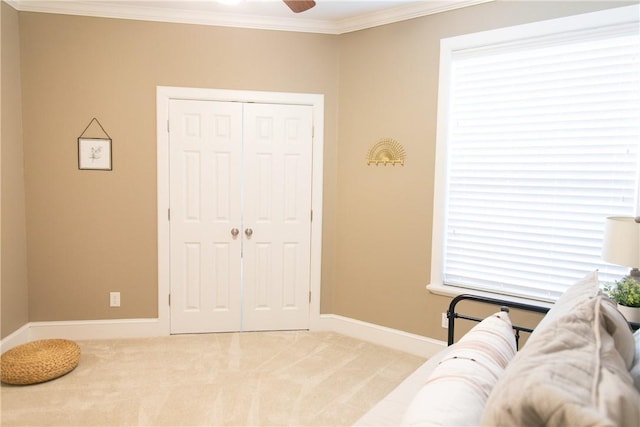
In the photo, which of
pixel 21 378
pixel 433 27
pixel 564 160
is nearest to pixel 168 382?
pixel 21 378

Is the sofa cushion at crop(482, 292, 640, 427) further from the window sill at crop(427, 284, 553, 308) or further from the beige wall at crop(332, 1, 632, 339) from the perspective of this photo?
the beige wall at crop(332, 1, 632, 339)

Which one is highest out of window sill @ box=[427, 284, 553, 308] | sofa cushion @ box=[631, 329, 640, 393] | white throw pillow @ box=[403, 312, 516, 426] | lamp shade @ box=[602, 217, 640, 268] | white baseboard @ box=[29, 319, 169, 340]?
lamp shade @ box=[602, 217, 640, 268]

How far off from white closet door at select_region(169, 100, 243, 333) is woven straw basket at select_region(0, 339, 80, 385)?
90cm

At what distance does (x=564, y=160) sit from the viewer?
280cm

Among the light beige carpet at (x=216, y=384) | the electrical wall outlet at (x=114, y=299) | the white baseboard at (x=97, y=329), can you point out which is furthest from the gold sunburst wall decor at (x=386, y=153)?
the electrical wall outlet at (x=114, y=299)

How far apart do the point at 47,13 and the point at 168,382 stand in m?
3.01

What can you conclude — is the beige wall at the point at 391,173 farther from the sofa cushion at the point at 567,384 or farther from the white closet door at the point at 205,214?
the sofa cushion at the point at 567,384

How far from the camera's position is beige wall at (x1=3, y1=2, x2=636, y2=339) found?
350cm

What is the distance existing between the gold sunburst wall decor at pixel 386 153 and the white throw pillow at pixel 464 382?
209cm

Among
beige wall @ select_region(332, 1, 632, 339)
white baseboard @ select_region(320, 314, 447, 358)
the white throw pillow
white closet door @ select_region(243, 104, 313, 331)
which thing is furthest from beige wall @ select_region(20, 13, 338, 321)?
the white throw pillow

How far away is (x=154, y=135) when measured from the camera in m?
3.69

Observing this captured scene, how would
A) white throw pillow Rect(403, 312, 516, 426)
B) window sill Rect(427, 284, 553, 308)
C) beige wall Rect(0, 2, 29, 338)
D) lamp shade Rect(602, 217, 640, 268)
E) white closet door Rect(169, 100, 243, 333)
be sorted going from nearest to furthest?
white throw pillow Rect(403, 312, 516, 426) < lamp shade Rect(602, 217, 640, 268) < window sill Rect(427, 284, 553, 308) < beige wall Rect(0, 2, 29, 338) < white closet door Rect(169, 100, 243, 333)

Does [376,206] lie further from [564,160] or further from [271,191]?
[564,160]

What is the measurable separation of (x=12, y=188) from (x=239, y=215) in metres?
1.75
